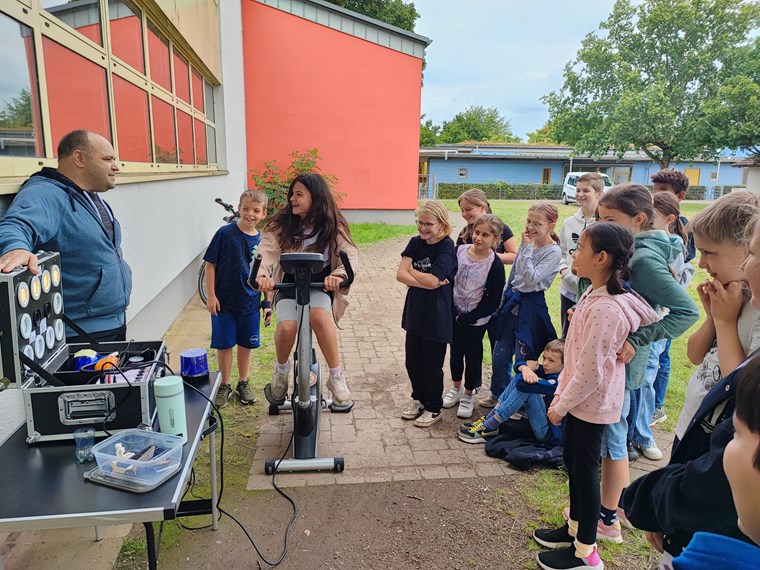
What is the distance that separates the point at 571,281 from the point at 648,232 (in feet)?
4.67

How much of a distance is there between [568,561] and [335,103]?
47.1 feet

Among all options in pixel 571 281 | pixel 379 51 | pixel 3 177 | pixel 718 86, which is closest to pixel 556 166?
pixel 718 86

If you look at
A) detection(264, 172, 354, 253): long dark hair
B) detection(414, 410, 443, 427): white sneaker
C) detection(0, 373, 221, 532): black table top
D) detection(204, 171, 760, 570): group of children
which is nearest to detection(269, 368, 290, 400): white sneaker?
detection(204, 171, 760, 570): group of children

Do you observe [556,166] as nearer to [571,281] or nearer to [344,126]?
[344,126]

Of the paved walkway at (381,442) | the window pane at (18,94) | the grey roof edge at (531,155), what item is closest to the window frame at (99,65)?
the window pane at (18,94)

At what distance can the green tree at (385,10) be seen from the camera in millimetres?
23688

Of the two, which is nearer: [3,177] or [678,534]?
[678,534]

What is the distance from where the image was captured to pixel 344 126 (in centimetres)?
1515

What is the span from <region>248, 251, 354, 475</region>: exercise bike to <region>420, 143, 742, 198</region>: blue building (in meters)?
34.3

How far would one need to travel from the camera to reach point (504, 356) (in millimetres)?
4125

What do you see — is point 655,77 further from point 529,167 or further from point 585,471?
point 585,471

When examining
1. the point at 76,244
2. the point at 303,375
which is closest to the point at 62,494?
the point at 76,244

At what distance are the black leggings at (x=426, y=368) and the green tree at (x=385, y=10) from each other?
23.3 m

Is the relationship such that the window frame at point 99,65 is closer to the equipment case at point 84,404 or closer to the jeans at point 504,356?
the equipment case at point 84,404
